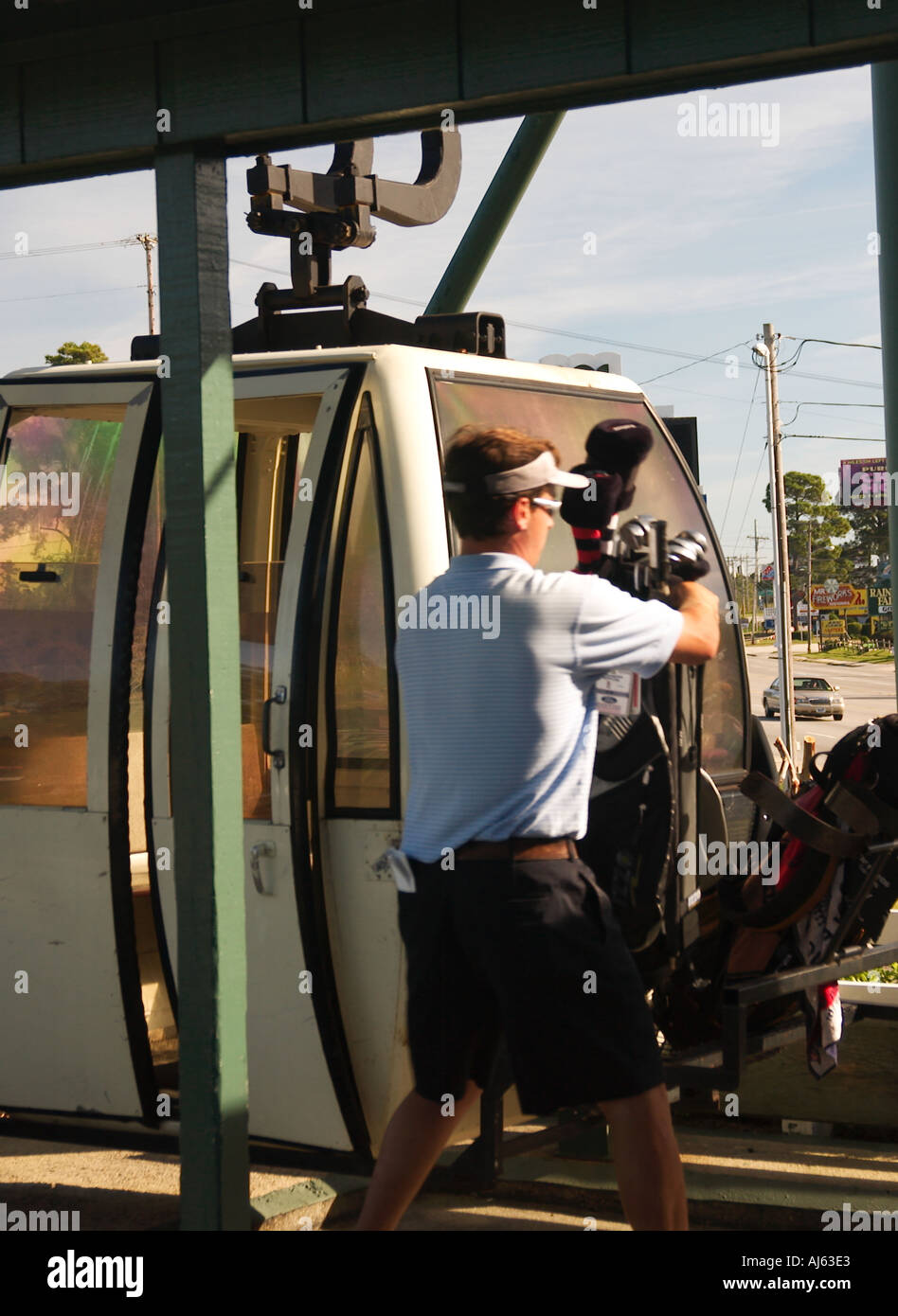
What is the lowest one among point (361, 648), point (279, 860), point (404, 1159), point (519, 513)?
point (404, 1159)

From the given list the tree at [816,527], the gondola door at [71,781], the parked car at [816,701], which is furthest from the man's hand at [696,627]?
the tree at [816,527]

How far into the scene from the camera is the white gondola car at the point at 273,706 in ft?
13.2

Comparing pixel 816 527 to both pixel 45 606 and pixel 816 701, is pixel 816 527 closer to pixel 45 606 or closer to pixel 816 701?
pixel 816 701

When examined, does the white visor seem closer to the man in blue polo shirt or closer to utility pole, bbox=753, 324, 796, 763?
the man in blue polo shirt

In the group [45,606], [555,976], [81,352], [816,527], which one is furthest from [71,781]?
[816,527]

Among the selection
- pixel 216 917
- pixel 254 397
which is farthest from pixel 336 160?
pixel 216 917

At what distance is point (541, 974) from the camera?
3.07 metres

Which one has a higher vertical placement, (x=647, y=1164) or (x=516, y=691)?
(x=516, y=691)

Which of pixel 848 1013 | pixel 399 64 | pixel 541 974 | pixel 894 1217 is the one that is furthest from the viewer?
pixel 848 1013

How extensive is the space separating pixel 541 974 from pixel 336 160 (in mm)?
3809

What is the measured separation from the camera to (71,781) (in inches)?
175

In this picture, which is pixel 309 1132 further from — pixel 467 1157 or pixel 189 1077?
pixel 189 1077

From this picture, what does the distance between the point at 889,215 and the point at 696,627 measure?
295cm

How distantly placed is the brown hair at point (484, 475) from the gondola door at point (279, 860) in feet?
2.92
